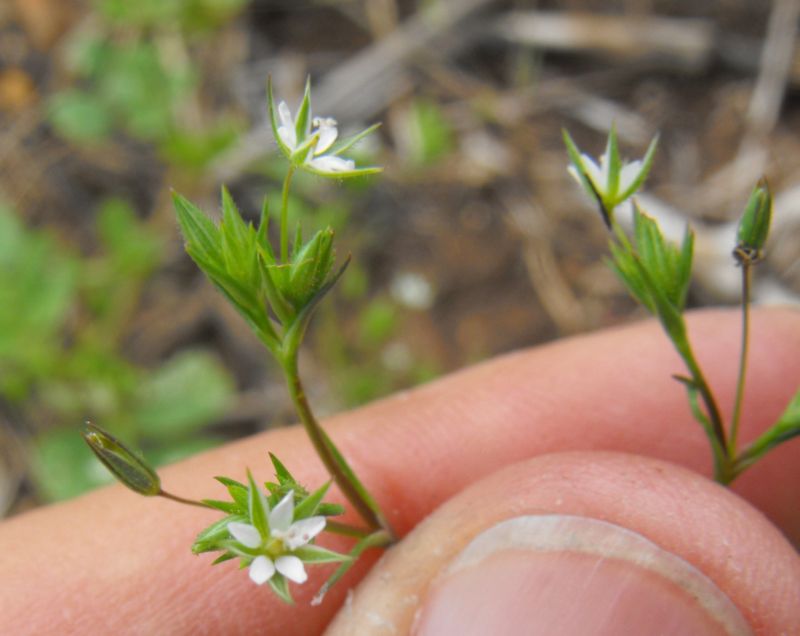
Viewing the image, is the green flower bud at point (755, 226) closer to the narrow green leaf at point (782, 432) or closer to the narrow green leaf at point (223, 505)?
the narrow green leaf at point (782, 432)

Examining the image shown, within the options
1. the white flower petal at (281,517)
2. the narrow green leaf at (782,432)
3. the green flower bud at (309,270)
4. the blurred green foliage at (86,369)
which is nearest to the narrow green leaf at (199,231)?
the green flower bud at (309,270)

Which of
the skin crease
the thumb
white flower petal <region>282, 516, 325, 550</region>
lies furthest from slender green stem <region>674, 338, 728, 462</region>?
white flower petal <region>282, 516, 325, 550</region>

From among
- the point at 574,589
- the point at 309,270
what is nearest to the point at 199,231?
the point at 309,270

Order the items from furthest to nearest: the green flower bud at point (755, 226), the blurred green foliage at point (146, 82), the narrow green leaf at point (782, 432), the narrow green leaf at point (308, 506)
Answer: the blurred green foliage at point (146, 82), the narrow green leaf at point (782, 432), the green flower bud at point (755, 226), the narrow green leaf at point (308, 506)

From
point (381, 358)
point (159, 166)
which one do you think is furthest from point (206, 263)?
point (159, 166)

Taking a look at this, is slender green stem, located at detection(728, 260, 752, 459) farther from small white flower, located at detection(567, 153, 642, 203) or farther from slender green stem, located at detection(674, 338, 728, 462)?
small white flower, located at detection(567, 153, 642, 203)

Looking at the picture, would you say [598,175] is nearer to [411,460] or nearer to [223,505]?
[223,505]
